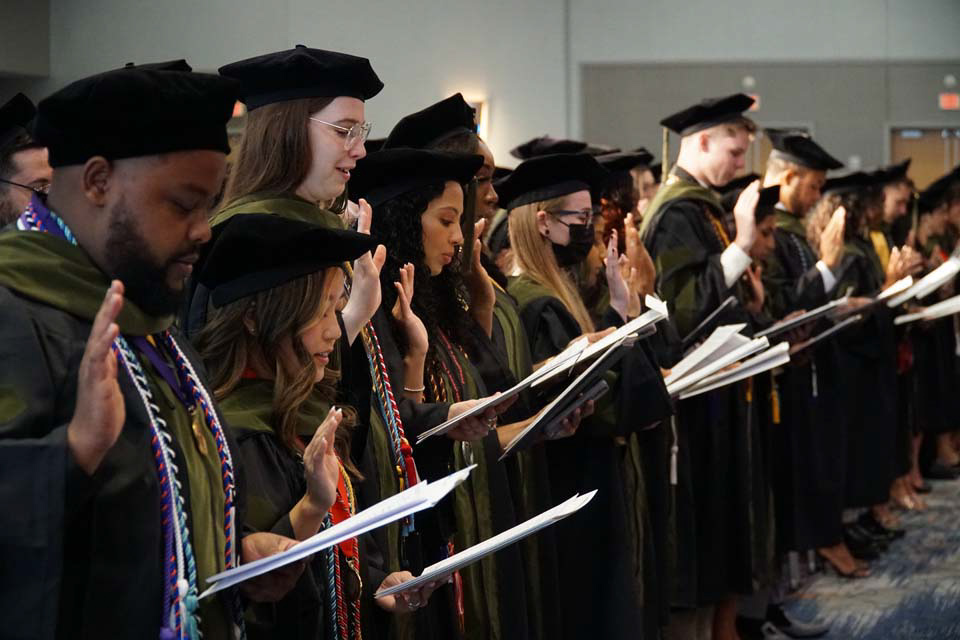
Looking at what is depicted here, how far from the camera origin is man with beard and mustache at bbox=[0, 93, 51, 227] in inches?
150

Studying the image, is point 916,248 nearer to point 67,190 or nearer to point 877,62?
point 877,62

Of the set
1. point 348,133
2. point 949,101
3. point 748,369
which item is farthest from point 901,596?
point 949,101

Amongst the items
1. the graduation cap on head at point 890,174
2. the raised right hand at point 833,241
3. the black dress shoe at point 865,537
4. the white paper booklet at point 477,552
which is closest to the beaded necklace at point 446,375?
the white paper booklet at point 477,552

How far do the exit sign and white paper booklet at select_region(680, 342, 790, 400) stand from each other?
9.59m

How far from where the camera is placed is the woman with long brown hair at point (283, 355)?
101 inches

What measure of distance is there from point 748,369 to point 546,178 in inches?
37.1

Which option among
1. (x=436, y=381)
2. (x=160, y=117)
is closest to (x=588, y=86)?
(x=436, y=381)

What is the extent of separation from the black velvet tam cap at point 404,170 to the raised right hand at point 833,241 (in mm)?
4596

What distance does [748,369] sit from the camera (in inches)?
184

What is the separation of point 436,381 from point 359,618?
3.63 ft

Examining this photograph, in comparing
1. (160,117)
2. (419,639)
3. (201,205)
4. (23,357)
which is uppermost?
(160,117)

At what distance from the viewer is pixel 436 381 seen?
12.4ft

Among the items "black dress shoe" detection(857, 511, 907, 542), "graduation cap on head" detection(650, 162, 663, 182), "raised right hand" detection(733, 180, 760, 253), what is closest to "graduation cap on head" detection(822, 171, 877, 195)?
"graduation cap on head" detection(650, 162, 663, 182)

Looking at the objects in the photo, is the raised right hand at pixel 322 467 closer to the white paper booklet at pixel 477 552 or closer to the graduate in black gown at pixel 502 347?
the white paper booklet at pixel 477 552
